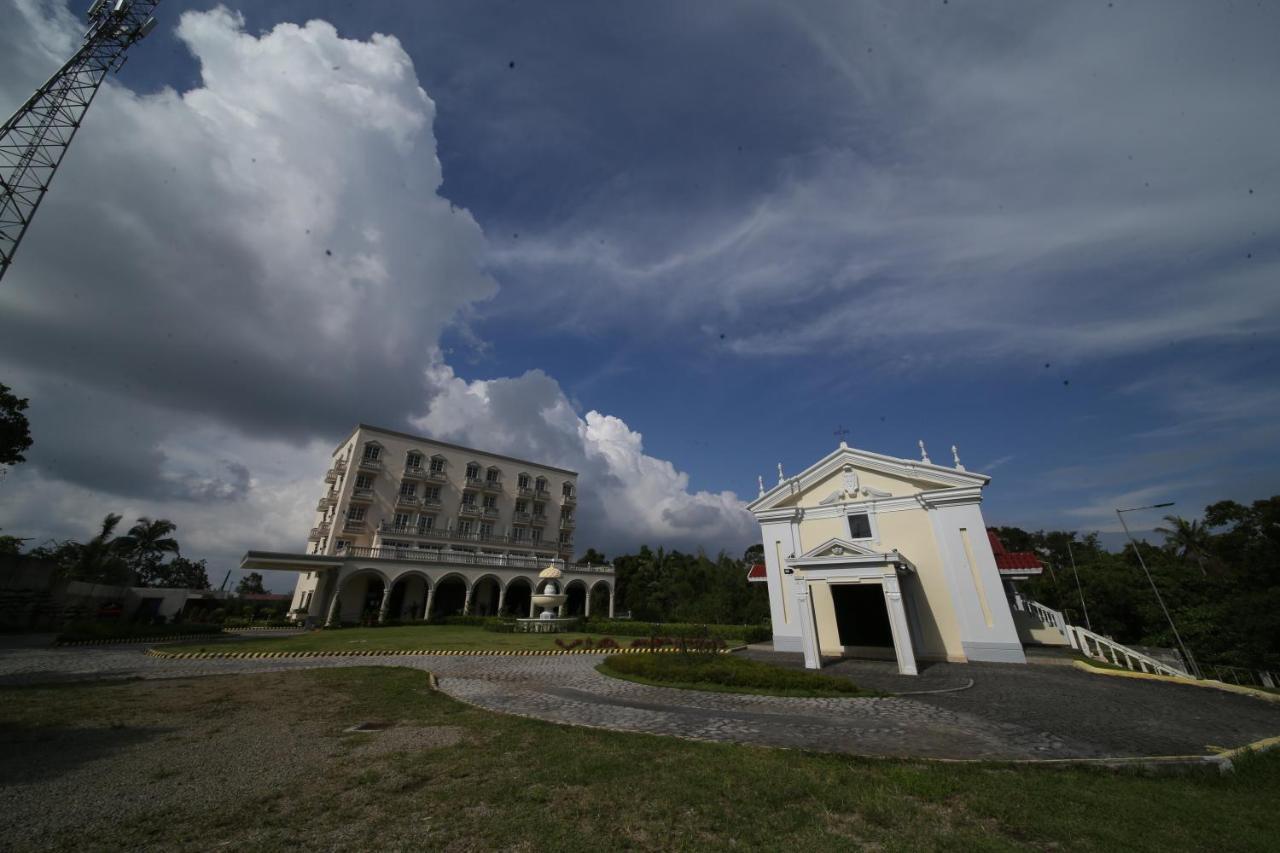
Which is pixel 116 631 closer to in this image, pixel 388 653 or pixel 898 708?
pixel 388 653

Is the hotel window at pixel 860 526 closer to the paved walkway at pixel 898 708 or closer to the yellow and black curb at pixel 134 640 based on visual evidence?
the paved walkway at pixel 898 708

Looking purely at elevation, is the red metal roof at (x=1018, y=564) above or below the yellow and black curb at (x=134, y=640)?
above

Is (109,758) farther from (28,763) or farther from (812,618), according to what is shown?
(812,618)

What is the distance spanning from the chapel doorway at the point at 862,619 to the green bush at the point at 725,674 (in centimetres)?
765

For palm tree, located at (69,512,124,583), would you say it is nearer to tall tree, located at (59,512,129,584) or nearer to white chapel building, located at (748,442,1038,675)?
tall tree, located at (59,512,129,584)

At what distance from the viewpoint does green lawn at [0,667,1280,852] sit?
14.4 feet

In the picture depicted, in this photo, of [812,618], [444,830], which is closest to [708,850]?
[444,830]

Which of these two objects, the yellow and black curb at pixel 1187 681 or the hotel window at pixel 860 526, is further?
the hotel window at pixel 860 526

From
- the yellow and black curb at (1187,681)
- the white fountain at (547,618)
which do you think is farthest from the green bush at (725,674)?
the white fountain at (547,618)

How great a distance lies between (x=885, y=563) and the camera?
16344 mm

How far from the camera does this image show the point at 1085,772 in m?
6.21

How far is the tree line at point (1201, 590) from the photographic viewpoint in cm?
2733

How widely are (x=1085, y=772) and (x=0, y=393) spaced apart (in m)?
43.0

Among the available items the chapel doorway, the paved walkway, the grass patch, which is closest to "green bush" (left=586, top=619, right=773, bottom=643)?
the chapel doorway
